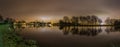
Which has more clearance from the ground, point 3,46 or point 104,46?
point 3,46

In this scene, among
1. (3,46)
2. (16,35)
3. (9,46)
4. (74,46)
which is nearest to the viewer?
(3,46)

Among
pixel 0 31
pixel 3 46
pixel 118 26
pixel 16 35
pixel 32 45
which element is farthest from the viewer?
pixel 118 26

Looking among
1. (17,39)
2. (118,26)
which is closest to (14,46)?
(17,39)

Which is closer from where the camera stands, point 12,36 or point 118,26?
point 12,36

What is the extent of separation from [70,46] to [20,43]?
36177mm

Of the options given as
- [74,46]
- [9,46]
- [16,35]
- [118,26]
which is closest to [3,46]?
[9,46]

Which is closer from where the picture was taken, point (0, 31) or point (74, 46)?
point (0, 31)

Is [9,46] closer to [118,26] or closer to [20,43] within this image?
[20,43]

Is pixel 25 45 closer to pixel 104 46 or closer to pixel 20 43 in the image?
pixel 20 43

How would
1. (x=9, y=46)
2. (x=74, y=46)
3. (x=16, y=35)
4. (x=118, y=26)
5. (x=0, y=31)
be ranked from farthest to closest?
(x=118, y=26) < (x=74, y=46) < (x=16, y=35) < (x=0, y=31) < (x=9, y=46)

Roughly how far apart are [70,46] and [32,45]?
37595 millimetres

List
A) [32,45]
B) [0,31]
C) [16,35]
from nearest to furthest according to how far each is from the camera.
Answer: [32,45] → [0,31] → [16,35]

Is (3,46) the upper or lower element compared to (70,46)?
upper

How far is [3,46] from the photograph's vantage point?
25.0 metres
